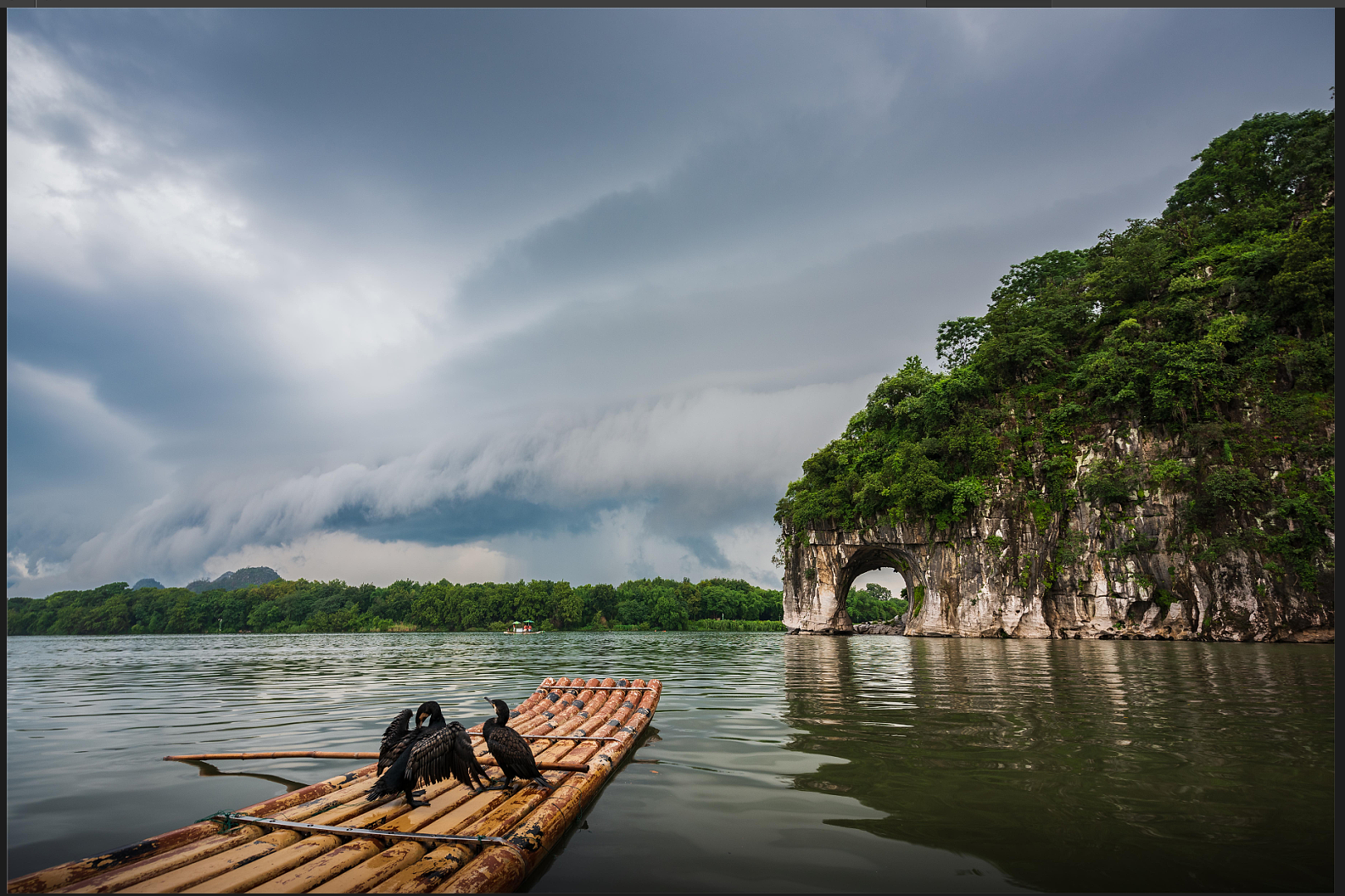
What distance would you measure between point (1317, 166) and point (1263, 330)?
1391 cm

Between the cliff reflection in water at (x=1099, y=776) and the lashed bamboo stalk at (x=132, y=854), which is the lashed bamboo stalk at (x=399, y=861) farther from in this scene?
the cliff reflection in water at (x=1099, y=776)

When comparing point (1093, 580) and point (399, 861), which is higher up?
point (399, 861)

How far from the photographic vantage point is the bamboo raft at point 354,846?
3.36 m

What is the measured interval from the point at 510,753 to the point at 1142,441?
41.4m

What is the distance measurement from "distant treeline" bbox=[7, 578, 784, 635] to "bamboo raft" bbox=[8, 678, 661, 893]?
3356 inches

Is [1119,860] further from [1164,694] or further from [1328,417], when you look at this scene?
Result: [1328,417]

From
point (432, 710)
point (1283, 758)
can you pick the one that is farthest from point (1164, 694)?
point (432, 710)

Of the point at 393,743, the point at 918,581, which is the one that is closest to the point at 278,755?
the point at 393,743

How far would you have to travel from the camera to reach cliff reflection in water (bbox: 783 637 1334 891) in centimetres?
400

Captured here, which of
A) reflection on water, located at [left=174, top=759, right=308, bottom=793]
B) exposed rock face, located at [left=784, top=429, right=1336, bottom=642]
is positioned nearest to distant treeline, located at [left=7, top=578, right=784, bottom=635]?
exposed rock face, located at [left=784, top=429, right=1336, bottom=642]

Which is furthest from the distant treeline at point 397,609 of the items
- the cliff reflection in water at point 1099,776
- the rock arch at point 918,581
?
the cliff reflection in water at point 1099,776

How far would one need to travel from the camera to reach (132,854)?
365 cm

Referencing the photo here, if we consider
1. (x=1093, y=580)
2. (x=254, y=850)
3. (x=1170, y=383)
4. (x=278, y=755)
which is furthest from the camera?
(x=1093, y=580)

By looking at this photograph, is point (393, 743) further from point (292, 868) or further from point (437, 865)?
point (437, 865)
